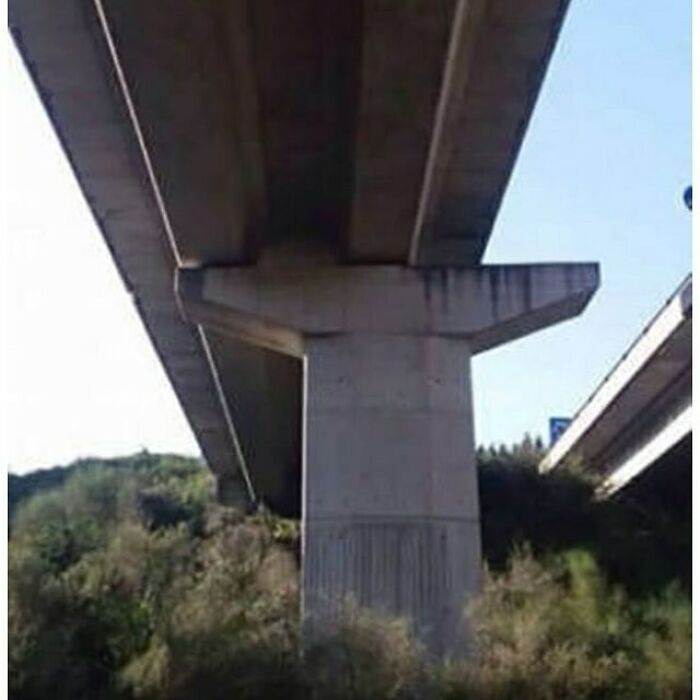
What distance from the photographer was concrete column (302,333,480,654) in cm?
1711

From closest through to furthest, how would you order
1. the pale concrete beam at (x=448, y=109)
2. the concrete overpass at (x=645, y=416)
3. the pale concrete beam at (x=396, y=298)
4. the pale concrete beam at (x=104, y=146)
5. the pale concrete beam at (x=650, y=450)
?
the pale concrete beam at (x=448, y=109), the pale concrete beam at (x=104, y=146), the pale concrete beam at (x=396, y=298), the concrete overpass at (x=645, y=416), the pale concrete beam at (x=650, y=450)

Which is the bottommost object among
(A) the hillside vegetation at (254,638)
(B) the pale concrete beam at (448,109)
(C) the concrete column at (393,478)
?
(A) the hillside vegetation at (254,638)

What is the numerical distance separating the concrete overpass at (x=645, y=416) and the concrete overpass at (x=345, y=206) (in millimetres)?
7311

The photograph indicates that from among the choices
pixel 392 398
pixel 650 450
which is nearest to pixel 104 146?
pixel 392 398

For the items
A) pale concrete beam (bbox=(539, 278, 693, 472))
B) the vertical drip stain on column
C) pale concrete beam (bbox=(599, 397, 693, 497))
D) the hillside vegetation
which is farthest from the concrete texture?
pale concrete beam (bbox=(599, 397, 693, 497))

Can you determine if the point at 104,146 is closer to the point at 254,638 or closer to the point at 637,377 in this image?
the point at 254,638

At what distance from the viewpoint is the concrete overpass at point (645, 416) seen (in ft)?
87.9

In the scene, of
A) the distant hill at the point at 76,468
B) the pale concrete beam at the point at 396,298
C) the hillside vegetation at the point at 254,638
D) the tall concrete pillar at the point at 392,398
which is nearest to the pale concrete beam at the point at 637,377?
the pale concrete beam at the point at 396,298

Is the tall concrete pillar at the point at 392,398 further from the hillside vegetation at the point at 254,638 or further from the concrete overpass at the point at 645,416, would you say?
the concrete overpass at the point at 645,416

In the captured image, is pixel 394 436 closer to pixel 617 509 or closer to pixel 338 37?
pixel 338 37

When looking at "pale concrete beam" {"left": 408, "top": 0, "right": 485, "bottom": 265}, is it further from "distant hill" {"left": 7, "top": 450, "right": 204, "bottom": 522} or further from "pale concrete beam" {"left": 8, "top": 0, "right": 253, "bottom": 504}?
"distant hill" {"left": 7, "top": 450, "right": 204, "bottom": 522}

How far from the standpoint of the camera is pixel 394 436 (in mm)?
17641

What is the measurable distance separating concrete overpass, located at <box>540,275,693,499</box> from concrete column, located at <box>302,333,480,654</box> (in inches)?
290

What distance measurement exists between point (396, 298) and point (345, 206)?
158cm
